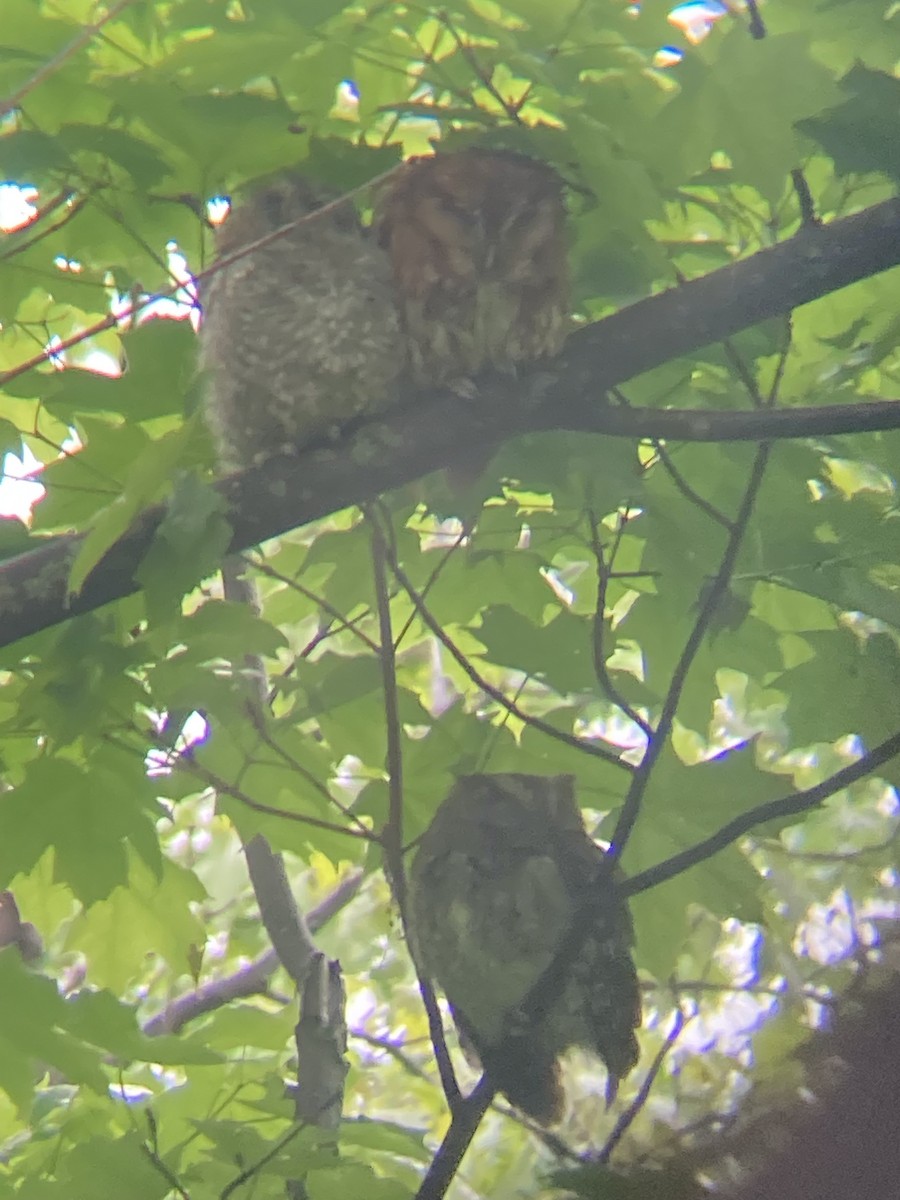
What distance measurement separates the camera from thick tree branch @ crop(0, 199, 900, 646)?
0.99 meters

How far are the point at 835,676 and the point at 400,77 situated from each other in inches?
25.5

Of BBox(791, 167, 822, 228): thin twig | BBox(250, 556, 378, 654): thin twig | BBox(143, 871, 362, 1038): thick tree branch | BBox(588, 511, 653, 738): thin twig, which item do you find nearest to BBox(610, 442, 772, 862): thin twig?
BBox(588, 511, 653, 738): thin twig

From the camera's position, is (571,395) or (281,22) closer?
(281,22)

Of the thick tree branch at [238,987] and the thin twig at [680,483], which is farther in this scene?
the thick tree branch at [238,987]

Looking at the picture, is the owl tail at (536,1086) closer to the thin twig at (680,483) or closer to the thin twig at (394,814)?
the thin twig at (394,814)

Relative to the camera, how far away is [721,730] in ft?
6.17

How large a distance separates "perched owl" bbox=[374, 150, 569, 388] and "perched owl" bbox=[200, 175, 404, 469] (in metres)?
0.06

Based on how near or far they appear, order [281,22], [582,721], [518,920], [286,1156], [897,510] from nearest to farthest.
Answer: [281,22]
[286,1156]
[897,510]
[518,920]
[582,721]

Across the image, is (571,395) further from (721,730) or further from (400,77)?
(721,730)

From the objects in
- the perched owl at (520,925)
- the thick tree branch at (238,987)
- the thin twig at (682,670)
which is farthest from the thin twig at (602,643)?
the thick tree branch at (238,987)

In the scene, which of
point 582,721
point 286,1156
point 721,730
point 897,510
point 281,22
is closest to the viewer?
point 281,22

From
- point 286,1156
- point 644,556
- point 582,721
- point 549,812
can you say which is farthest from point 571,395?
point 286,1156

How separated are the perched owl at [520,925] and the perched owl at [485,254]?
17.0 inches

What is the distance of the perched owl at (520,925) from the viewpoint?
1.22 meters
